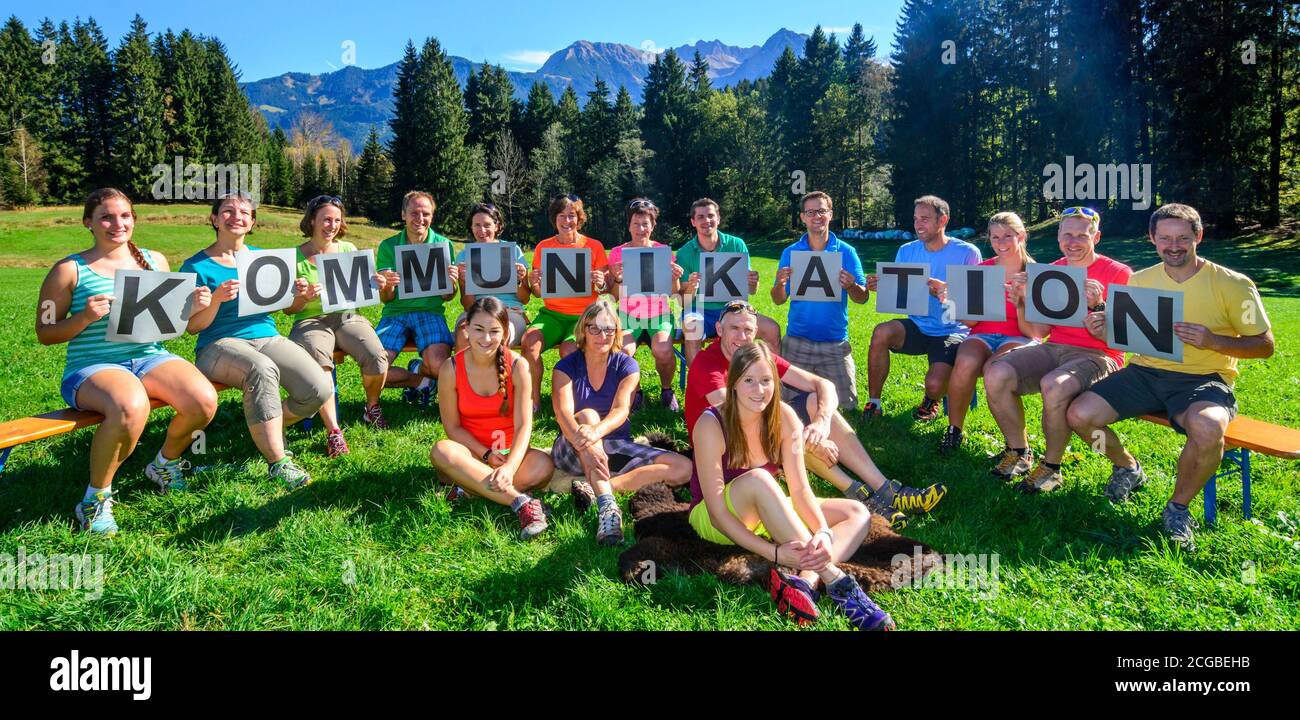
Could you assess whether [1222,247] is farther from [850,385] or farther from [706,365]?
[706,365]

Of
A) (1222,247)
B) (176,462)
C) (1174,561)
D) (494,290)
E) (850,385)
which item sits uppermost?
(1222,247)

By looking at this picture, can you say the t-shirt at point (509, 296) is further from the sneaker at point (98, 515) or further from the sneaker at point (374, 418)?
the sneaker at point (98, 515)

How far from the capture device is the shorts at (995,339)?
6.34 metres

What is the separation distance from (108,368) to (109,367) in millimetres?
18

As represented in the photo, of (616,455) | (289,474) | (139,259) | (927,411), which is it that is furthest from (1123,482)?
(139,259)

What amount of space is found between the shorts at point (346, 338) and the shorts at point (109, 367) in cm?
137

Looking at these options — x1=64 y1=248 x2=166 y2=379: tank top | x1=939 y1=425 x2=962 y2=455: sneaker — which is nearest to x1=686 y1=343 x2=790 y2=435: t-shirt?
x1=939 y1=425 x2=962 y2=455: sneaker

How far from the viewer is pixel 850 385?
288 inches

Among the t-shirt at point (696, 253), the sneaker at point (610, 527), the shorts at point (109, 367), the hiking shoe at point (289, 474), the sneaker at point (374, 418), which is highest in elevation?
the t-shirt at point (696, 253)

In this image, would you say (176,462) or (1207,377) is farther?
(176,462)

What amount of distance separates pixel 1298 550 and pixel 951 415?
2.48 m

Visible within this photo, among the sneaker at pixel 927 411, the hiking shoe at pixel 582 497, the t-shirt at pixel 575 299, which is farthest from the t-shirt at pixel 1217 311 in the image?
the t-shirt at pixel 575 299

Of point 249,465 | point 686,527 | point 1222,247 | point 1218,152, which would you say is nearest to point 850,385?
point 686,527

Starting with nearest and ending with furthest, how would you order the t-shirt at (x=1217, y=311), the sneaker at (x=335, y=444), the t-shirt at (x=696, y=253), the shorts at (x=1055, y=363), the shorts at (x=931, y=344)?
1. the t-shirt at (x=1217, y=311)
2. the shorts at (x=1055, y=363)
3. the sneaker at (x=335, y=444)
4. the shorts at (x=931, y=344)
5. the t-shirt at (x=696, y=253)
